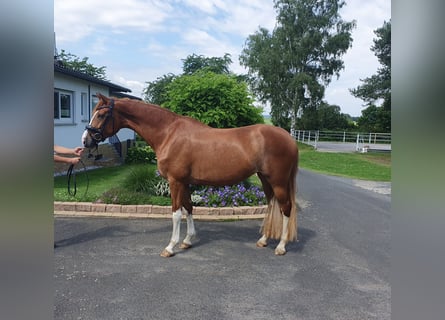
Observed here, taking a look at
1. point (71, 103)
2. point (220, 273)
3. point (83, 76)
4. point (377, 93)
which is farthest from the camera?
point (377, 93)

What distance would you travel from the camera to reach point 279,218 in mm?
4457

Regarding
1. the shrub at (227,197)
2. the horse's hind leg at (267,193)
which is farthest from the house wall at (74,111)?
the horse's hind leg at (267,193)

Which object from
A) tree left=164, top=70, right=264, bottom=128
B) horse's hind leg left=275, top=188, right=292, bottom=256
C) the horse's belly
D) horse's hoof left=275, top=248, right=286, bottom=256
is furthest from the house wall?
horse's hoof left=275, top=248, right=286, bottom=256

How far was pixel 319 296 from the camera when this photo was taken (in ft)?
10.1

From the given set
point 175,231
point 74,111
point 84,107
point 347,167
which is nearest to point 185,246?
point 175,231

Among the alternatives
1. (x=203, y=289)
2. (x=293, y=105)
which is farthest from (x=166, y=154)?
(x=293, y=105)

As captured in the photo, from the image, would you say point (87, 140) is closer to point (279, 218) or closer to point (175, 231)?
point (175, 231)

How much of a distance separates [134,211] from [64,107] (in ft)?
24.2

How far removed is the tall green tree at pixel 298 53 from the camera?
27484mm

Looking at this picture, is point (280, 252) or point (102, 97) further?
point (280, 252)

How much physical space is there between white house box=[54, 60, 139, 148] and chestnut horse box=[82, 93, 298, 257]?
6.70m

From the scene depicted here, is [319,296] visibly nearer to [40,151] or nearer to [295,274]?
[295,274]

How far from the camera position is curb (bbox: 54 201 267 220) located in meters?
5.68

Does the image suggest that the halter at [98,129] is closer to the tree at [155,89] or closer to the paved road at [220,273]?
the paved road at [220,273]
